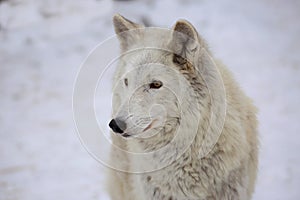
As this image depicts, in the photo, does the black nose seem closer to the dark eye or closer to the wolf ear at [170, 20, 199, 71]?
the dark eye

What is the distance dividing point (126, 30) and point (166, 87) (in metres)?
0.63

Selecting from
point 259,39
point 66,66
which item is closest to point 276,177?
point 259,39

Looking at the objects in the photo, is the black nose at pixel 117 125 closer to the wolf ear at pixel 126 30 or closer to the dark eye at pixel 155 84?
the dark eye at pixel 155 84

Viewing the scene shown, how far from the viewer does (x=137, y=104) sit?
3.56m

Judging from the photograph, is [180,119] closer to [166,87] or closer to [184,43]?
[166,87]

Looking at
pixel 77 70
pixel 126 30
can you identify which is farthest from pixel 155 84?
pixel 77 70

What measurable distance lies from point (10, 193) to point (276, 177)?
10.1ft

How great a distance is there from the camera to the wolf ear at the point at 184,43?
134 inches

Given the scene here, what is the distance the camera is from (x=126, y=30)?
3.93 metres

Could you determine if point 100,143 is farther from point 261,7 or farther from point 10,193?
point 261,7

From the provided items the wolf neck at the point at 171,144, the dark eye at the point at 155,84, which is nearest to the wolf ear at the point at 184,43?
the dark eye at the point at 155,84

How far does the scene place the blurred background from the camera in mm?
6020

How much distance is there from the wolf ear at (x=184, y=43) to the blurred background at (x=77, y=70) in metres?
2.30

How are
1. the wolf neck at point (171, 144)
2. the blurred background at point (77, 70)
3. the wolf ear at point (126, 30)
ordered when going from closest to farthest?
the wolf neck at point (171, 144) < the wolf ear at point (126, 30) < the blurred background at point (77, 70)
